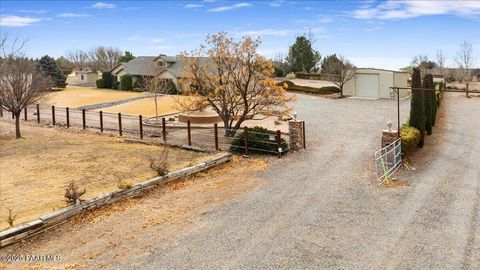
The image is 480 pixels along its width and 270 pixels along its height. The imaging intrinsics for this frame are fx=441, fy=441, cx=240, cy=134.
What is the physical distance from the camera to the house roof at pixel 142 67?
2120 inches

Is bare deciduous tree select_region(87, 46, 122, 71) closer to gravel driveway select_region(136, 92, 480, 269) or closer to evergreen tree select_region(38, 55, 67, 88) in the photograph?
evergreen tree select_region(38, 55, 67, 88)

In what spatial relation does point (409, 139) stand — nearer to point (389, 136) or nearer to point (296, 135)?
point (389, 136)

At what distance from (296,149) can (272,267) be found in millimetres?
11482

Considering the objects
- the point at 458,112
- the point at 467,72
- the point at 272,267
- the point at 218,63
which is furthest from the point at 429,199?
the point at 467,72

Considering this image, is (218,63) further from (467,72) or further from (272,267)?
(467,72)

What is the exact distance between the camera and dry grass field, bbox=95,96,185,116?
34469mm

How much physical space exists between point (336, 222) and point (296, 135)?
891 cm

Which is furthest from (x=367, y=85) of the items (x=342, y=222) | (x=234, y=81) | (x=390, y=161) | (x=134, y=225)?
(x=134, y=225)

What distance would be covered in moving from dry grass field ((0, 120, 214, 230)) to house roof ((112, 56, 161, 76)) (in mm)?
29491

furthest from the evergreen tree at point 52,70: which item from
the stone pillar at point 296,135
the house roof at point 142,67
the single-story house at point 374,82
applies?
the stone pillar at point 296,135

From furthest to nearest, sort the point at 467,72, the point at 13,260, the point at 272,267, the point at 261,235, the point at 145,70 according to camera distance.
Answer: the point at 467,72 < the point at 145,70 < the point at 261,235 < the point at 13,260 < the point at 272,267

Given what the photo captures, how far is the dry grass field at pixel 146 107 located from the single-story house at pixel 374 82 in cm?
1755

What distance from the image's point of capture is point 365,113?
3148 centimetres

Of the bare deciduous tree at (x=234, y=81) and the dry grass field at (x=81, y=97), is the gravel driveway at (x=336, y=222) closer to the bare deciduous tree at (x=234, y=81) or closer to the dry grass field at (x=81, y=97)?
the bare deciduous tree at (x=234, y=81)
